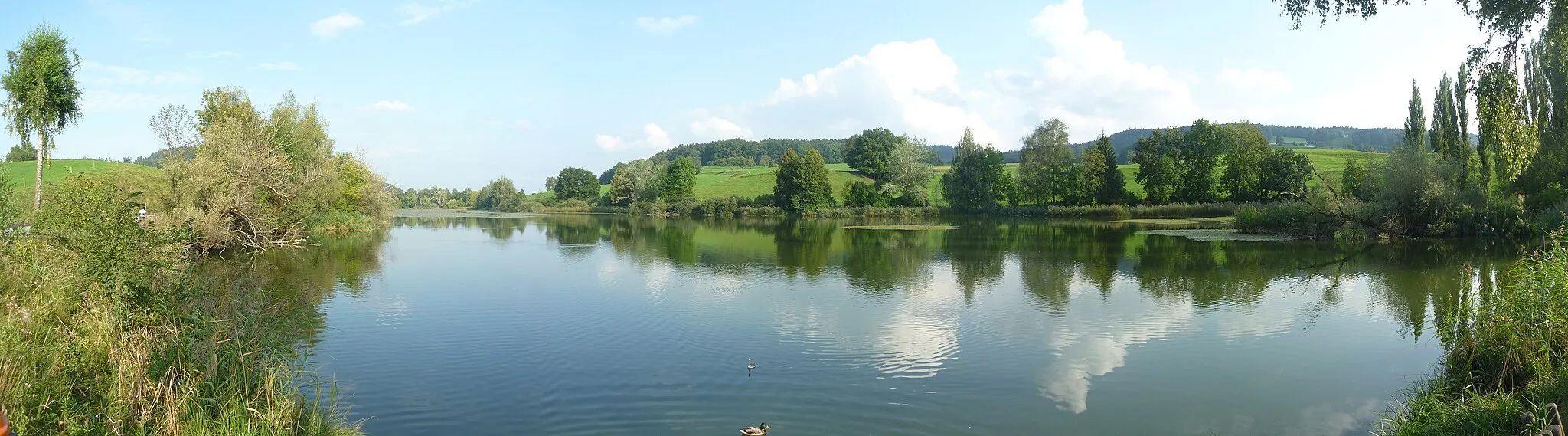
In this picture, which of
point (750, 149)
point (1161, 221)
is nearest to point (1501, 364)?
point (1161, 221)

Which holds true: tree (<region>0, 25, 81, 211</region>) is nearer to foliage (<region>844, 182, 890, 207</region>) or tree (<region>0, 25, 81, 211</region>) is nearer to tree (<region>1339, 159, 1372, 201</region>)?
tree (<region>1339, 159, 1372, 201</region>)

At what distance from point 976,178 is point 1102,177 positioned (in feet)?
32.7

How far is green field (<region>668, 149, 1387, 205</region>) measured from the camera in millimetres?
66562

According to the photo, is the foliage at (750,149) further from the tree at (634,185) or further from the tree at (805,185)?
the tree at (805,185)

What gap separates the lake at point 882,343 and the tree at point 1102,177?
121 ft

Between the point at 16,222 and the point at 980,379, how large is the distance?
17.6 meters

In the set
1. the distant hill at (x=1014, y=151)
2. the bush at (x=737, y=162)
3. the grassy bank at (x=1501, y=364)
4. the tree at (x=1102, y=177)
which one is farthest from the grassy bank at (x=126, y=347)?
the bush at (x=737, y=162)

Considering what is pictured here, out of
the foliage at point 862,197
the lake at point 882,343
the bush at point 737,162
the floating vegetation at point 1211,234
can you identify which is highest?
the bush at point 737,162

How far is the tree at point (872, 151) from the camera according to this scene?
90188mm

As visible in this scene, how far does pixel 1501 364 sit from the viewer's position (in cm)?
807

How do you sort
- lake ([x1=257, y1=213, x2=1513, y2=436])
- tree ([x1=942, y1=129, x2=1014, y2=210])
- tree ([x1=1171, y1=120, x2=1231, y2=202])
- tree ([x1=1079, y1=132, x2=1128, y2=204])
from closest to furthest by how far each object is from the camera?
1. lake ([x1=257, y1=213, x2=1513, y2=436])
2. tree ([x1=1171, y1=120, x2=1231, y2=202])
3. tree ([x1=1079, y1=132, x2=1128, y2=204])
4. tree ([x1=942, y1=129, x2=1014, y2=210])

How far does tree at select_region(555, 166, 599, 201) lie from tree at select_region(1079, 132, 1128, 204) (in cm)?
6836

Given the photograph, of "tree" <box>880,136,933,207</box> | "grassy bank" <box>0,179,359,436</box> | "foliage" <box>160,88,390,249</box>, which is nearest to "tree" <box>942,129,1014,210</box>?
"tree" <box>880,136,933,207</box>

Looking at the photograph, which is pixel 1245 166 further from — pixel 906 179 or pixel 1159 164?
pixel 906 179
